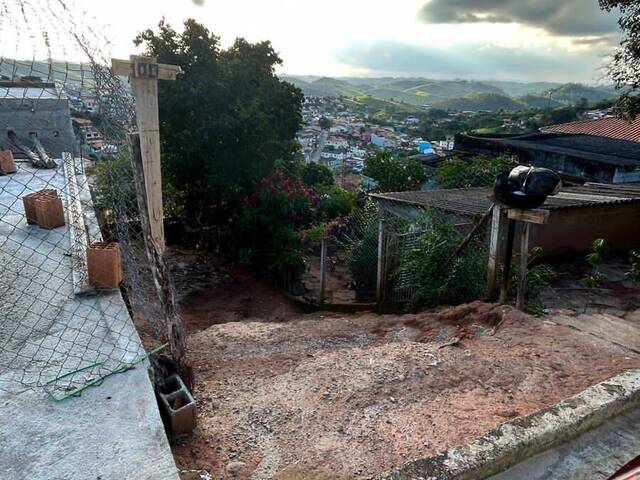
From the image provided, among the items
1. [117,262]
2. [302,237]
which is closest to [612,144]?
[302,237]

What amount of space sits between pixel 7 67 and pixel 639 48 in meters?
8.84

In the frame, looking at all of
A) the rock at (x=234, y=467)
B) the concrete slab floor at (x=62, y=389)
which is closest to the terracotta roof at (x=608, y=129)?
the rock at (x=234, y=467)

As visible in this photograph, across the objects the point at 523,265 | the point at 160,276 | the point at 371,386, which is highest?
the point at 160,276

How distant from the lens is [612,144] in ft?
57.8

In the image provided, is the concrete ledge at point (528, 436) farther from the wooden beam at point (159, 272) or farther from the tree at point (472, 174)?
the tree at point (472, 174)

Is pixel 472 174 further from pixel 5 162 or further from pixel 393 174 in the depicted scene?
pixel 5 162

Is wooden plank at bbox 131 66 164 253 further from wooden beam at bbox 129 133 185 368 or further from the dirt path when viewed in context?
the dirt path

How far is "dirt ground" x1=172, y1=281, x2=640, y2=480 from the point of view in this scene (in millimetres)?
2477

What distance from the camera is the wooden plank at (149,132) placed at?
243 centimetres

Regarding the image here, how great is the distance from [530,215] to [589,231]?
5638 millimetres

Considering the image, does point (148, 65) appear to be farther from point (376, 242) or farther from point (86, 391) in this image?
point (376, 242)

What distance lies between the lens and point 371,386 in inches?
128

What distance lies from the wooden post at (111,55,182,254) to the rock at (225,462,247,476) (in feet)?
4.79

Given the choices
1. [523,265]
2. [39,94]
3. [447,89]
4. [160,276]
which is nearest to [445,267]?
[523,265]
